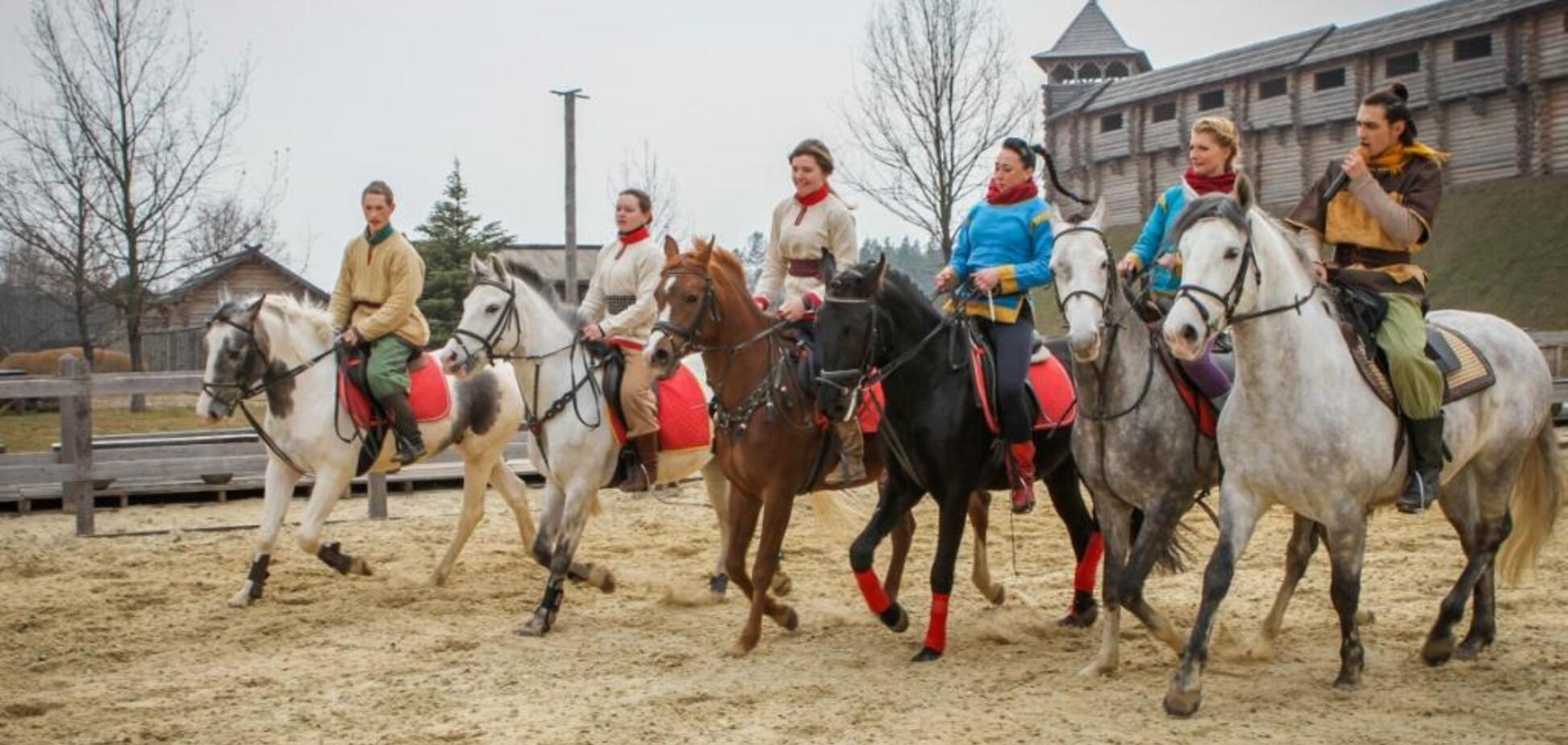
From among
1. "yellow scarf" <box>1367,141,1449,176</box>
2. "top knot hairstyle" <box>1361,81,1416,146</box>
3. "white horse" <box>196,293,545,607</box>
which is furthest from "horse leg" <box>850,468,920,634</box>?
"white horse" <box>196,293,545,607</box>

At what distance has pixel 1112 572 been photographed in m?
6.38

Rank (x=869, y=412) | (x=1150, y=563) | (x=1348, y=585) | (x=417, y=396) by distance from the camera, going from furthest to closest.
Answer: (x=417, y=396) < (x=869, y=412) < (x=1150, y=563) < (x=1348, y=585)

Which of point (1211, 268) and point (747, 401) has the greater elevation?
point (1211, 268)

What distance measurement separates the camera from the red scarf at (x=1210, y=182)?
648 centimetres

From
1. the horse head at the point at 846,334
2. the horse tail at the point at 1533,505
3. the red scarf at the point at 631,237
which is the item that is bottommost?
the horse tail at the point at 1533,505

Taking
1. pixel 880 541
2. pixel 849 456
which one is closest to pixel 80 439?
pixel 849 456

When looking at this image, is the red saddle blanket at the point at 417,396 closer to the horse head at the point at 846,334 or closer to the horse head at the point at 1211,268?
the horse head at the point at 846,334

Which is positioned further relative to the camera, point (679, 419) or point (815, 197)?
point (679, 419)

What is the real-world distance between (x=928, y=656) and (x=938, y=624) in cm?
17

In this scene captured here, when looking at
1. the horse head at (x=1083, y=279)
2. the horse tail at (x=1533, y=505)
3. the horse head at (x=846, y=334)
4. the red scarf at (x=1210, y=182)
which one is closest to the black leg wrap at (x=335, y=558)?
the horse head at (x=846, y=334)

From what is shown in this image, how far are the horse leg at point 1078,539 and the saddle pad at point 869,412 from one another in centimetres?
105

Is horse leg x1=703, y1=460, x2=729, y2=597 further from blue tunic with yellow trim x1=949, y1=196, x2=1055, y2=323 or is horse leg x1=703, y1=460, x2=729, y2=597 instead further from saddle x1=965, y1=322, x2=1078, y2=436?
blue tunic with yellow trim x1=949, y1=196, x2=1055, y2=323

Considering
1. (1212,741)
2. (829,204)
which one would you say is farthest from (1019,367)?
(1212,741)

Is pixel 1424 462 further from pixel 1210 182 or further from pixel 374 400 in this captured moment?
pixel 374 400
